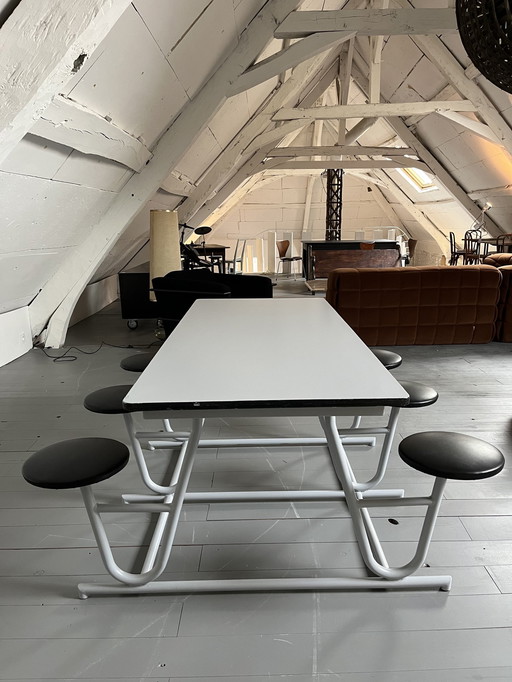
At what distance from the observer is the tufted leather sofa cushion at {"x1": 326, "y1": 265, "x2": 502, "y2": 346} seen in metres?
4.09

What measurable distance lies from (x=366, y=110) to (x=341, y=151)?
2.03 metres

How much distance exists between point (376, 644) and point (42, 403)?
2422 millimetres

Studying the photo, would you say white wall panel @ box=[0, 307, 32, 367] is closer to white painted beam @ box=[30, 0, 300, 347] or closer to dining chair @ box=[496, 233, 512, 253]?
white painted beam @ box=[30, 0, 300, 347]

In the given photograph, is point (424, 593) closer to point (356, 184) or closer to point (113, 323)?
point (113, 323)

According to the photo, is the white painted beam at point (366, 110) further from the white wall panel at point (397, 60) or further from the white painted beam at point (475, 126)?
the white wall panel at point (397, 60)

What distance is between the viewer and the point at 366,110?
242 inches

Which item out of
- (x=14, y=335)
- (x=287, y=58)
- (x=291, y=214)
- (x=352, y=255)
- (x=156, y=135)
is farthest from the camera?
(x=291, y=214)

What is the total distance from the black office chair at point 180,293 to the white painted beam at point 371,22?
1.96 m

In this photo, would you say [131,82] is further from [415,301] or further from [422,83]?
[422,83]

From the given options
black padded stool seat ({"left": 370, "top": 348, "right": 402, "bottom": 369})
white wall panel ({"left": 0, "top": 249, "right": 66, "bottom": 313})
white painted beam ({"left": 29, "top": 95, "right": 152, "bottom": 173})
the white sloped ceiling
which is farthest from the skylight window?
black padded stool seat ({"left": 370, "top": 348, "right": 402, "bottom": 369})

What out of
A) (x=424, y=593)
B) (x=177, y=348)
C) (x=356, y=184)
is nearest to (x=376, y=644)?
(x=424, y=593)

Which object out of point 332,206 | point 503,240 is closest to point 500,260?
point 503,240

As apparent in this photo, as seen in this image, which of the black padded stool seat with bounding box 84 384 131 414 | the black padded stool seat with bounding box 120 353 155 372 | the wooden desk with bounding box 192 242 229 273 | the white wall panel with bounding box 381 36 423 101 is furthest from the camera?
the wooden desk with bounding box 192 242 229 273

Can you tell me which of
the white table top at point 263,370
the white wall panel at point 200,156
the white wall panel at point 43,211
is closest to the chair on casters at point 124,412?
the white table top at point 263,370
